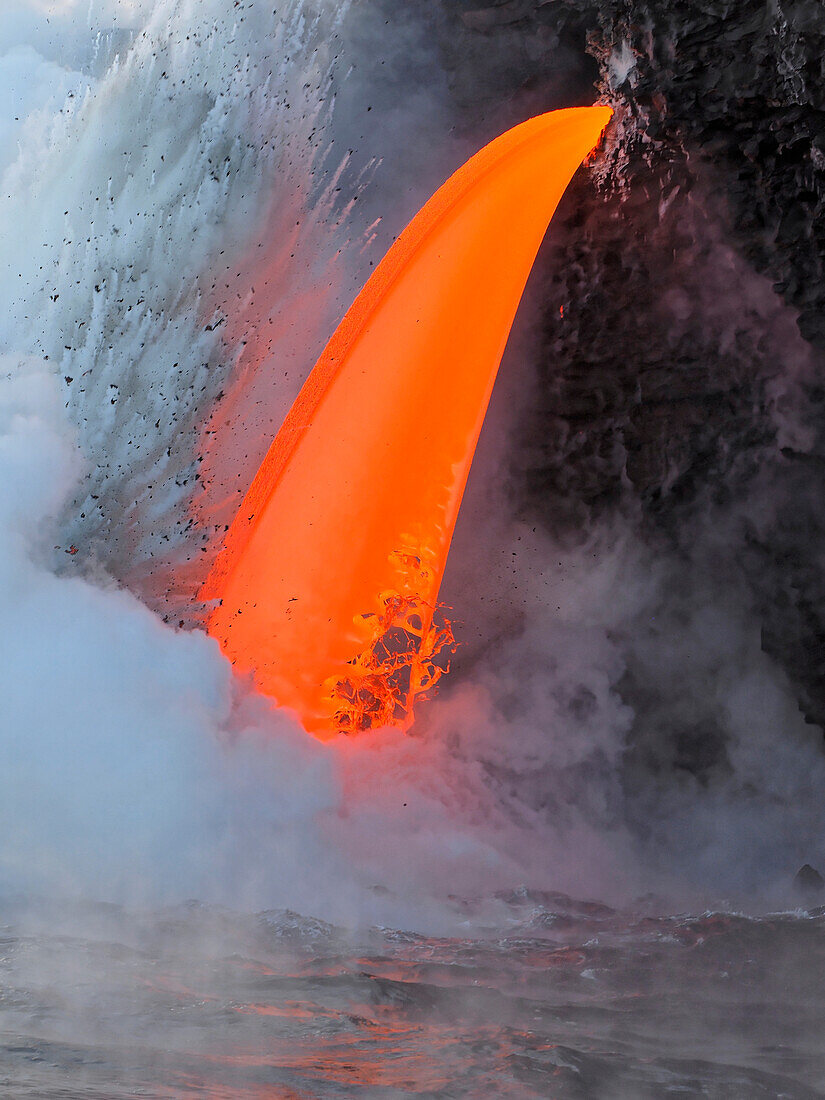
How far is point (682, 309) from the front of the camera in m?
6.21

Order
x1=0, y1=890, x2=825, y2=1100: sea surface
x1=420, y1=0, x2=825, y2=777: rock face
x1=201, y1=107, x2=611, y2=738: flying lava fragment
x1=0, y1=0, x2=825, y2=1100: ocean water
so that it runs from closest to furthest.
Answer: x1=0, y1=890, x2=825, y2=1100: sea surface, x1=0, y1=0, x2=825, y2=1100: ocean water, x1=420, y1=0, x2=825, y2=777: rock face, x1=201, y1=107, x2=611, y2=738: flying lava fragment

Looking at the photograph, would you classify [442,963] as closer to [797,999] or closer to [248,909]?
[248,909]

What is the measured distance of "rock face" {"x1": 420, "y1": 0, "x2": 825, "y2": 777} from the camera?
5793 mm

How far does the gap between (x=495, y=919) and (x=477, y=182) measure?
4.23 m

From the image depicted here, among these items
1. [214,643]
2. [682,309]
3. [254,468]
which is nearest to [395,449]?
[254,468]

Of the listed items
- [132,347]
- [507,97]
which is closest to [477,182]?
[507,97]

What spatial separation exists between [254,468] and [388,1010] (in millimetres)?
3398

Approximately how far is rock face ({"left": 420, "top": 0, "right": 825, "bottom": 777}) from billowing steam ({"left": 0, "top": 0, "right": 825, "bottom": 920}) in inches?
5.3

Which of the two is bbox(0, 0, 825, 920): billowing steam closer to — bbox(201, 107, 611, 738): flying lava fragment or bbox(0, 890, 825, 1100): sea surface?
bbox(201, 107, 611, 738): flying lava fragment

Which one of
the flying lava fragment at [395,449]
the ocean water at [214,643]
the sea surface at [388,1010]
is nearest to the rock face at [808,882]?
the ocean water at [214,643]

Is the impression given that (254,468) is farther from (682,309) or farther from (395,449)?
(682,309)

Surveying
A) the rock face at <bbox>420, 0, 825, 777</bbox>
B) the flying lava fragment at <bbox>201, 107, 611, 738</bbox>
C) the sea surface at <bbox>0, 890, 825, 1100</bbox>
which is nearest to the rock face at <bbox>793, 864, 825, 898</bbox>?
the rock face at <bbox>420, 0, 825, 777</bbox>

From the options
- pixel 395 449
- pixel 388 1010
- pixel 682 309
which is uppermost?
pixel 682 309

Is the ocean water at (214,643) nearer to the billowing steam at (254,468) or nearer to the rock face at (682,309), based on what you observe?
the billowing steam at (254,468)
